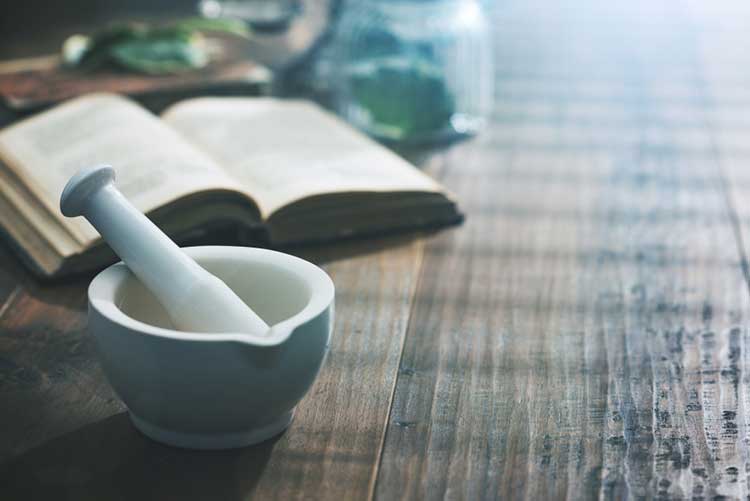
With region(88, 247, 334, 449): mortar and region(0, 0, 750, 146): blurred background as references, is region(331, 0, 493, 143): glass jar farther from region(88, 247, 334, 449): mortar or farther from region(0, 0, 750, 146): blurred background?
region(88, 247, 334, 449): mortar

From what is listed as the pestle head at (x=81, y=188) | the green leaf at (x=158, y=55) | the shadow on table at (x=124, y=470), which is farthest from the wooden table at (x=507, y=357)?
the green leaf at (x=158, y=55)

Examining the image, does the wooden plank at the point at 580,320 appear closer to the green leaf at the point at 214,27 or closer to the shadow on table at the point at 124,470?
the shadow on table at the point at 124,470

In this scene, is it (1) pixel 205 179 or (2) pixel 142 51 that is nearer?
(1) pixel 205 179

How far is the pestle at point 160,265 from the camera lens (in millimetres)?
689

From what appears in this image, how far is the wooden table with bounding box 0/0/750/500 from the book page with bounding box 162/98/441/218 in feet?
0.23

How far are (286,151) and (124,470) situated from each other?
55 centimetres

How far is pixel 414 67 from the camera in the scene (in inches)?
53.7

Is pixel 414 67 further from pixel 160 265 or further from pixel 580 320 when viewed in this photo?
pixel 160 265

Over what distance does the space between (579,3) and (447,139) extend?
0.99 meters

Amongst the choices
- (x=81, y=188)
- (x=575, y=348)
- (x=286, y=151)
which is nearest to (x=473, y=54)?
(x=286, y=151)

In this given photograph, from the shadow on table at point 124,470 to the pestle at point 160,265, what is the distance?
0.09 meters

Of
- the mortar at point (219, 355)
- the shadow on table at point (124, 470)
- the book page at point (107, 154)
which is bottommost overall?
the book page at point (107, 154)

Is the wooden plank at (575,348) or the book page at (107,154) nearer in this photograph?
the wooden plank at (575,348)

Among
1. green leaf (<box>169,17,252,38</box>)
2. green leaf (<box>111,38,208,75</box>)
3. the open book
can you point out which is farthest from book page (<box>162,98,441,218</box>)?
green leaf (<box>169,17,252,38</box>)
